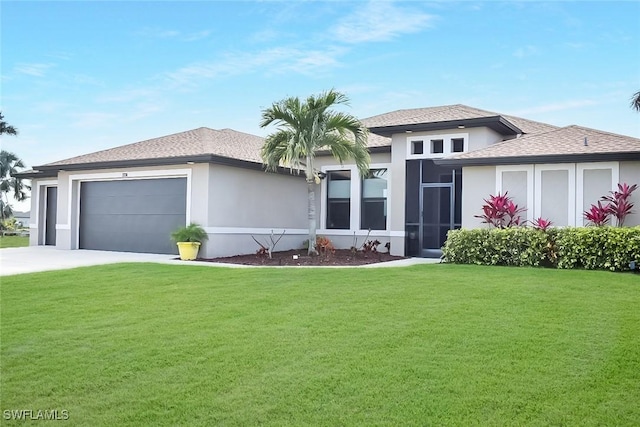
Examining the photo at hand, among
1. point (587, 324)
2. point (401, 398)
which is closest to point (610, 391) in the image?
point (401, 398)

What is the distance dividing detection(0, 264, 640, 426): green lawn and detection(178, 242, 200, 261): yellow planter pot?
619 centimetres

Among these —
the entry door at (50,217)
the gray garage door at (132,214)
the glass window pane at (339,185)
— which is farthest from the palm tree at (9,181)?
the glass window pane at (339,185)

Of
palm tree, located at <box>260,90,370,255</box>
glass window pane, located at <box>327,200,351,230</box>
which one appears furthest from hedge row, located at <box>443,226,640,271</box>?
glass window pane, located at <box>327,200,351,230</box>

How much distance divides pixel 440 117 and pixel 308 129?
17.4 feet

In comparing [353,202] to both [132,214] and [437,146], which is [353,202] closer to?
[437,146]

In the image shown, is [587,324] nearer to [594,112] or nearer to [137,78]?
[137,78]

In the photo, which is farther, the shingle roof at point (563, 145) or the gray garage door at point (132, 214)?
the gray garage door at point (132, 214)

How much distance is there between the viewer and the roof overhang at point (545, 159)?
1422 centimetres

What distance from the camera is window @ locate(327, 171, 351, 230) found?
2119 centimetres

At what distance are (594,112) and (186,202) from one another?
14.8 meters

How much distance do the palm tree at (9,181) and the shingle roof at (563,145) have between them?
34239mm

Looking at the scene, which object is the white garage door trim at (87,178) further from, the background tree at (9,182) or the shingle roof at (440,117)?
the background tree at (9,182)

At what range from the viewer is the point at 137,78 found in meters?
16.4

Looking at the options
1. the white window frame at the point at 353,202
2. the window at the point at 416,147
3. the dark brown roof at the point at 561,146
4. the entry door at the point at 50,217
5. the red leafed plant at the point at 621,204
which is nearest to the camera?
the red leafed plant at the point at 621,204
